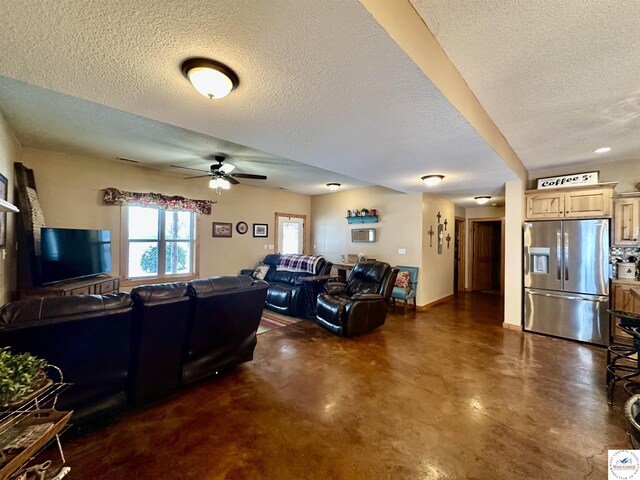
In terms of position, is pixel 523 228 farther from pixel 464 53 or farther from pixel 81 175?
pixel 81 175

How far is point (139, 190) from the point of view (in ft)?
15.7

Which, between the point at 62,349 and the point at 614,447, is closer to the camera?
the point at 62,349

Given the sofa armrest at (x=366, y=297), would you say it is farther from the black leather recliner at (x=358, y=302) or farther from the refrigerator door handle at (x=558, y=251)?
the refrigerator door handle at (x=558, y=251)

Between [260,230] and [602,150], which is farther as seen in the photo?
[260,230]

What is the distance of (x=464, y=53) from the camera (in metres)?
1.81

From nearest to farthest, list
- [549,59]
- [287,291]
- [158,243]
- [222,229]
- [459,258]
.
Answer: [549,59]
[287,291]
[158,243]
[222,229]
[459,258]

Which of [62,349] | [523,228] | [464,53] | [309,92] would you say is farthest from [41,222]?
[523,228]

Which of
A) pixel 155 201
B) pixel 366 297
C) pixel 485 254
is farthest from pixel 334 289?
pixel 485 254

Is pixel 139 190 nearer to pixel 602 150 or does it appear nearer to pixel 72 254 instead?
pixel 72 254

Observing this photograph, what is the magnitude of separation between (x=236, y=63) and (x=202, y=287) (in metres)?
1.65

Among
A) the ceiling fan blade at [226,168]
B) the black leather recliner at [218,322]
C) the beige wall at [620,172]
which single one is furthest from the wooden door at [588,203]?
the ceiling fan blade at [226,168]

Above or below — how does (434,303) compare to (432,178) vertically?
below

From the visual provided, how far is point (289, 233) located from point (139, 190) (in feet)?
11.6

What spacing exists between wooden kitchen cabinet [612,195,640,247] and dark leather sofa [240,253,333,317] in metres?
4.34
